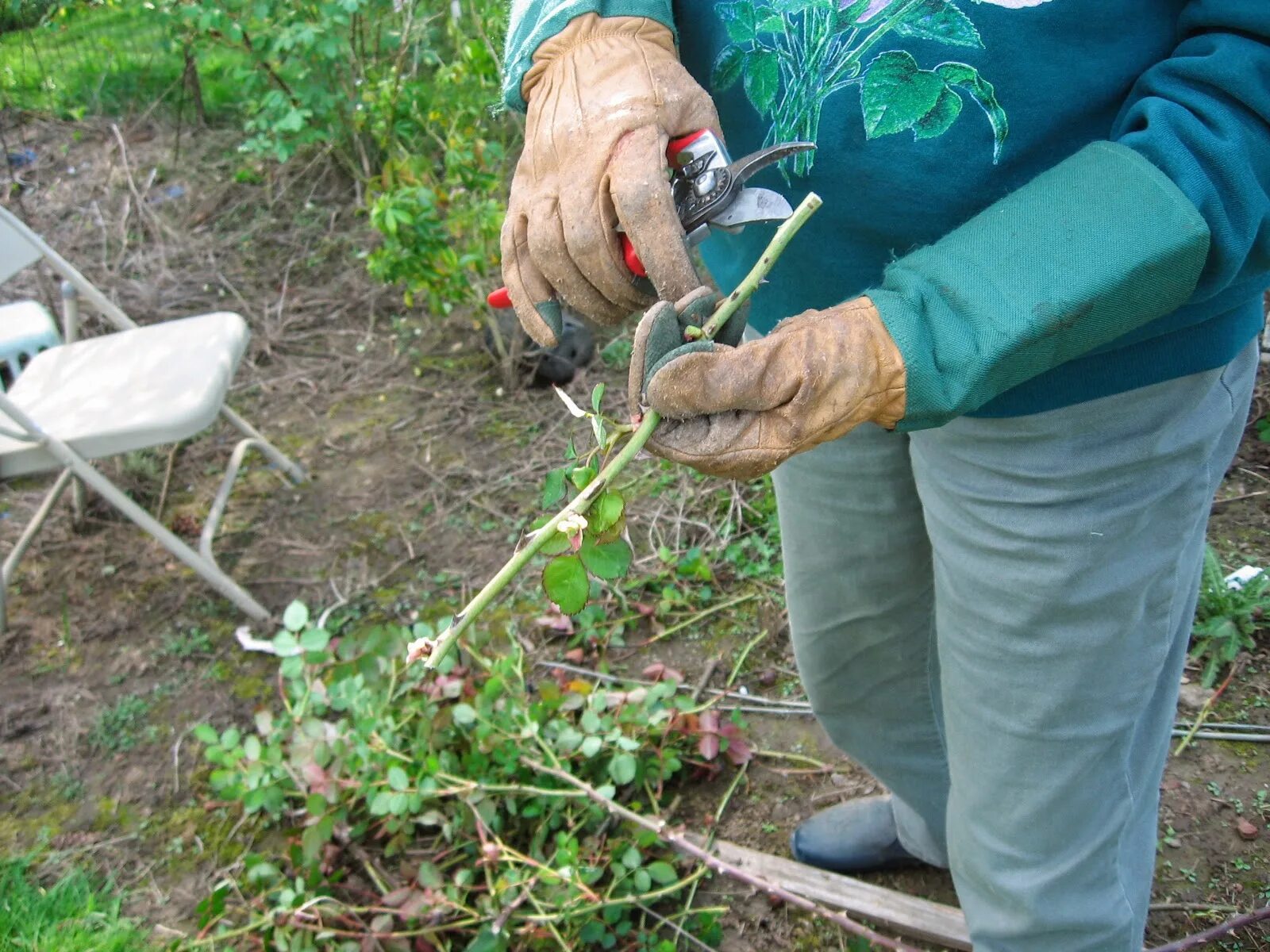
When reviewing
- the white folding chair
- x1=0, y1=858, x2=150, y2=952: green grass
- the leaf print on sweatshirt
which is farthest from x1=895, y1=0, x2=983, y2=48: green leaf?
the white folding chair

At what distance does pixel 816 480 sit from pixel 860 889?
3.20ft

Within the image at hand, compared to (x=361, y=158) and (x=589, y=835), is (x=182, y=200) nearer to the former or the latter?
(x=361, y=158)

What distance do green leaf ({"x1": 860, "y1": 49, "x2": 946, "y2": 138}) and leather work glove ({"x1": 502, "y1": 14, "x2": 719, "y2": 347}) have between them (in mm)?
213

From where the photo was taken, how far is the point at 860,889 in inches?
82.4

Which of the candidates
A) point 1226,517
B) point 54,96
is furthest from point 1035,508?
point 54,96

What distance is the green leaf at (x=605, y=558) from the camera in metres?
1.17

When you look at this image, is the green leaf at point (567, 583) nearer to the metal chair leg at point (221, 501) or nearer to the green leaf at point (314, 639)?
the green leaf at point (314, 639)

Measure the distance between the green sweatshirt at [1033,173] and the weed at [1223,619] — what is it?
57.8 inches

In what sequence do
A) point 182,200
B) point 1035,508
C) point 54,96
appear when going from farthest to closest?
point 54,96
point 182,200
point 1035,508

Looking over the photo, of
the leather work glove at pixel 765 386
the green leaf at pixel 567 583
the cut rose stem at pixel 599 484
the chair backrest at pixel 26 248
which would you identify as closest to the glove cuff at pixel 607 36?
the cut rose stem at pixel 599 484

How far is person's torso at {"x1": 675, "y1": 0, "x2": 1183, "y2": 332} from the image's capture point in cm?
108

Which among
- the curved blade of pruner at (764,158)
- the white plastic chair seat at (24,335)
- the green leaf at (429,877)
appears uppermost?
the curved blade of pruner at (764,158)

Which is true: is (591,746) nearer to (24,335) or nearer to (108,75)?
(24,335)

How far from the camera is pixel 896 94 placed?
3.76ft
